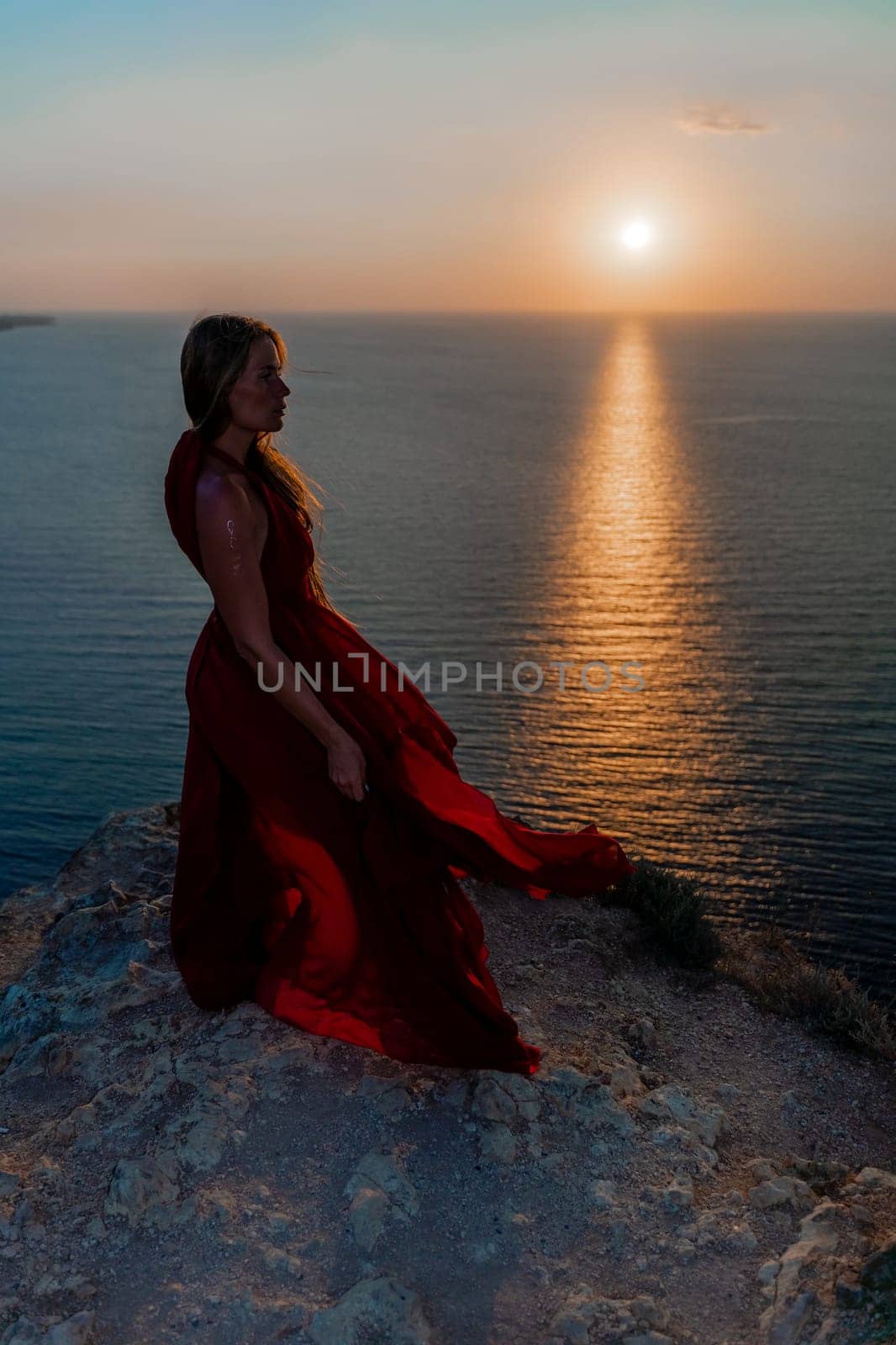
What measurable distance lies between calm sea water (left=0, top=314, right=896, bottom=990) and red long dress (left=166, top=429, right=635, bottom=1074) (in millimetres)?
5191

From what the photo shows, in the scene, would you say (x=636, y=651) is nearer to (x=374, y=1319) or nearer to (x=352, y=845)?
(x=352, y=845)

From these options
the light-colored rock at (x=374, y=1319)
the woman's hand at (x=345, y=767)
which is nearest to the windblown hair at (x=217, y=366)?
the woman's hand at (x=345, y=767)

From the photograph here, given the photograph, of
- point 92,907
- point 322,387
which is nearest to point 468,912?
point 92,907

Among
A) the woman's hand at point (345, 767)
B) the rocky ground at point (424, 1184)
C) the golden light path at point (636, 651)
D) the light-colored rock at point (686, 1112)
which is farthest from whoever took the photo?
the golden light path at point (636, 651)

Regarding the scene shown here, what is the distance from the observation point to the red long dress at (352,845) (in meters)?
4.22

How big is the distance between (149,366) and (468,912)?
87928 mm

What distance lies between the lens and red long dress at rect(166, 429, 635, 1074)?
422cm

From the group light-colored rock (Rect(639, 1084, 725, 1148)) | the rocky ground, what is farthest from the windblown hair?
light-colored rock (Rect(639, 1084, 725, 1148))

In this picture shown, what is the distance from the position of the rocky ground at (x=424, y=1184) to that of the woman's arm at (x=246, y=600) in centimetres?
134

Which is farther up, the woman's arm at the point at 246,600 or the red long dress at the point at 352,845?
the woman's arm at the point at 246,600

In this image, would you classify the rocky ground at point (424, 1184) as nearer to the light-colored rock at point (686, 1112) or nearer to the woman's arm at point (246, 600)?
the light-colored rock at point (686, 1112)

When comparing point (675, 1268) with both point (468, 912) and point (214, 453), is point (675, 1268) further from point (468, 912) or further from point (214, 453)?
point (214, 453)

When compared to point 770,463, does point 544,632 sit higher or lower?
lower

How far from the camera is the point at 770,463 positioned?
3572 cm
